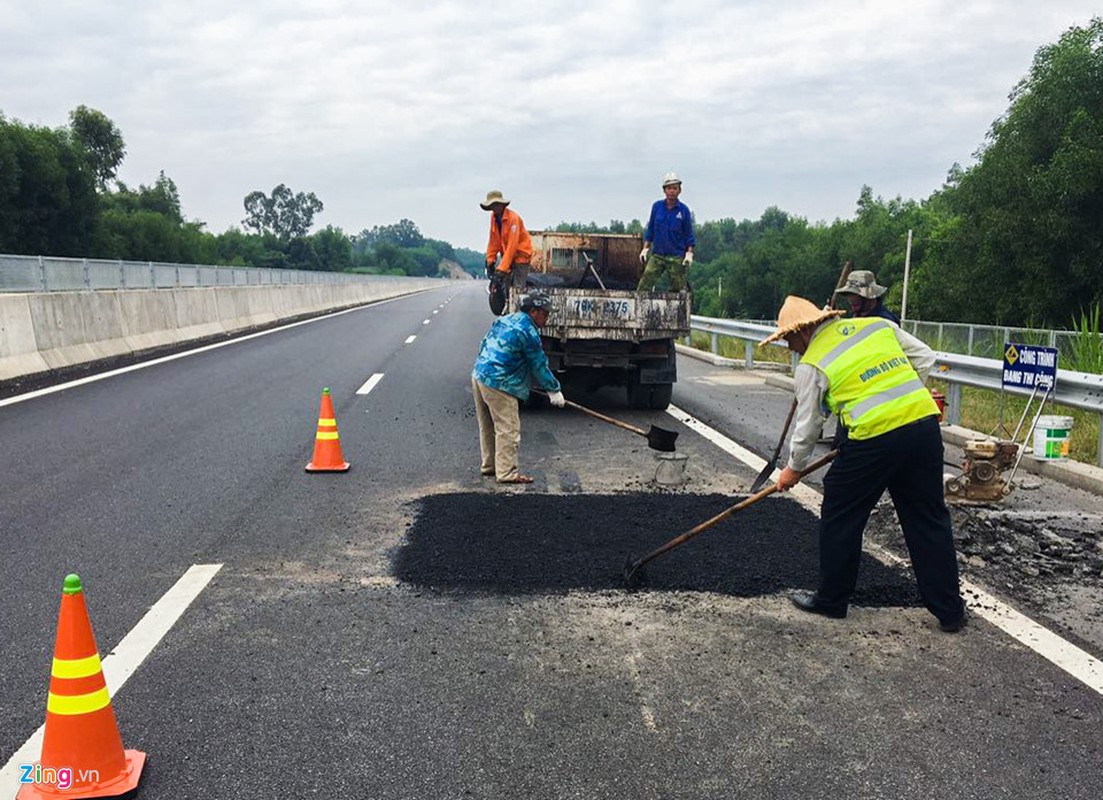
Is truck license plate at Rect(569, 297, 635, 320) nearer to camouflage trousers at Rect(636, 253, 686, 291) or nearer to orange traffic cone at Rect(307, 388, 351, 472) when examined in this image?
camouflage trousers at Rect(636, 253, 686, 291)

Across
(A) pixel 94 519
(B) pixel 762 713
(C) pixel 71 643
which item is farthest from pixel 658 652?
(A) pixel 94 519

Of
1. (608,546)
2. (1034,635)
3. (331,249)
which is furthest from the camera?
(331,249)

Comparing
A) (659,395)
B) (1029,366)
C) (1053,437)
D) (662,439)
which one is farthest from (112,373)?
(1053,437)

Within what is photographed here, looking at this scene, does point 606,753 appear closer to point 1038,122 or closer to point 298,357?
point 298,357

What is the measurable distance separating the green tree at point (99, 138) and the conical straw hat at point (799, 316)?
69142 millimetres

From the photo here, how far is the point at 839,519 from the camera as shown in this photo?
13.8ft

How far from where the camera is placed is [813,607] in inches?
166

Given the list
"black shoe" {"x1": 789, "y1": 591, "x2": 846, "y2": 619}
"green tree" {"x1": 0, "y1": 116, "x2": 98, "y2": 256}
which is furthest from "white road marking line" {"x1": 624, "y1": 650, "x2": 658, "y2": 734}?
"green tree" {"x1": 0, "y1": 116, "x2": 98, "y2": 256}

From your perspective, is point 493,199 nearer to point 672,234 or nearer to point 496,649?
point 672,234

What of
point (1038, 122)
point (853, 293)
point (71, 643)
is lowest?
point (71, 643)

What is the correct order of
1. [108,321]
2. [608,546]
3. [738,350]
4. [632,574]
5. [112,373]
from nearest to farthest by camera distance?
[632,574]
[608,546]
[112,373]
[108,321]
[738,350]

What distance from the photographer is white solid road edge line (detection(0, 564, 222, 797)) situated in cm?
281

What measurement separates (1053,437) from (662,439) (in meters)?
3.24

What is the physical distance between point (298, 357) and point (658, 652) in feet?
41.8
